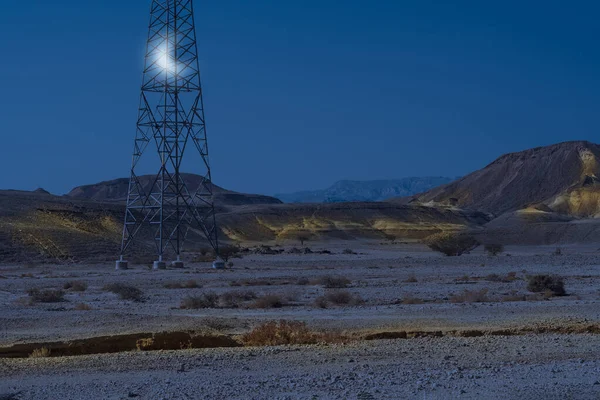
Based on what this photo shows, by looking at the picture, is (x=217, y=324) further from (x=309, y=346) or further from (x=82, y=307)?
(x=82, y=307)

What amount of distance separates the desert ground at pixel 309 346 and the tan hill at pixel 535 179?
136 m

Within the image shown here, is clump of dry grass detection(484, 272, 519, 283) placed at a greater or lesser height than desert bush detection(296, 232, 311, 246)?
lesser

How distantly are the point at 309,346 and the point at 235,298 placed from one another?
1355 centimetres

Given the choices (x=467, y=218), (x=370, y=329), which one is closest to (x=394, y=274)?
(x=370, y=329)

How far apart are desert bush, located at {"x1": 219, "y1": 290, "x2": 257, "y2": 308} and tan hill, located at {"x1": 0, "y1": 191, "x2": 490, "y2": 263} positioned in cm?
3203

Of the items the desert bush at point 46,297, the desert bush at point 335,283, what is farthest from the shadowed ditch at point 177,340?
the desert bush at point 335,283

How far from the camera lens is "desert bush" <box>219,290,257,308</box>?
2686 cm

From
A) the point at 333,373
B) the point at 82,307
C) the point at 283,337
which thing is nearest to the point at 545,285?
the point at 82,307

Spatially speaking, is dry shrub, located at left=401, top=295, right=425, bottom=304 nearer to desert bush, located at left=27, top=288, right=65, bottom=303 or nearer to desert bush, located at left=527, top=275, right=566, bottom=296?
desert bush, located at left=527, top=275, right=566, bottom=296

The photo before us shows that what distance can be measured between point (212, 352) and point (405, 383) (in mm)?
4117

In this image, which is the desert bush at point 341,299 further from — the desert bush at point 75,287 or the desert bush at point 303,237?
the desert bush at point 303,237

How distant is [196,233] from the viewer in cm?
9912

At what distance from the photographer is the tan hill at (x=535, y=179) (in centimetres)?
17112

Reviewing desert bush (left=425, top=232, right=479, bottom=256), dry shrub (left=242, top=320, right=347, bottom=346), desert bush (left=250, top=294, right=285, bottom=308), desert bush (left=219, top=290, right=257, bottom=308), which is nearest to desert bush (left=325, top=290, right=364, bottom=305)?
desert bush (left=250, top=294, right=285, bottom=308)
